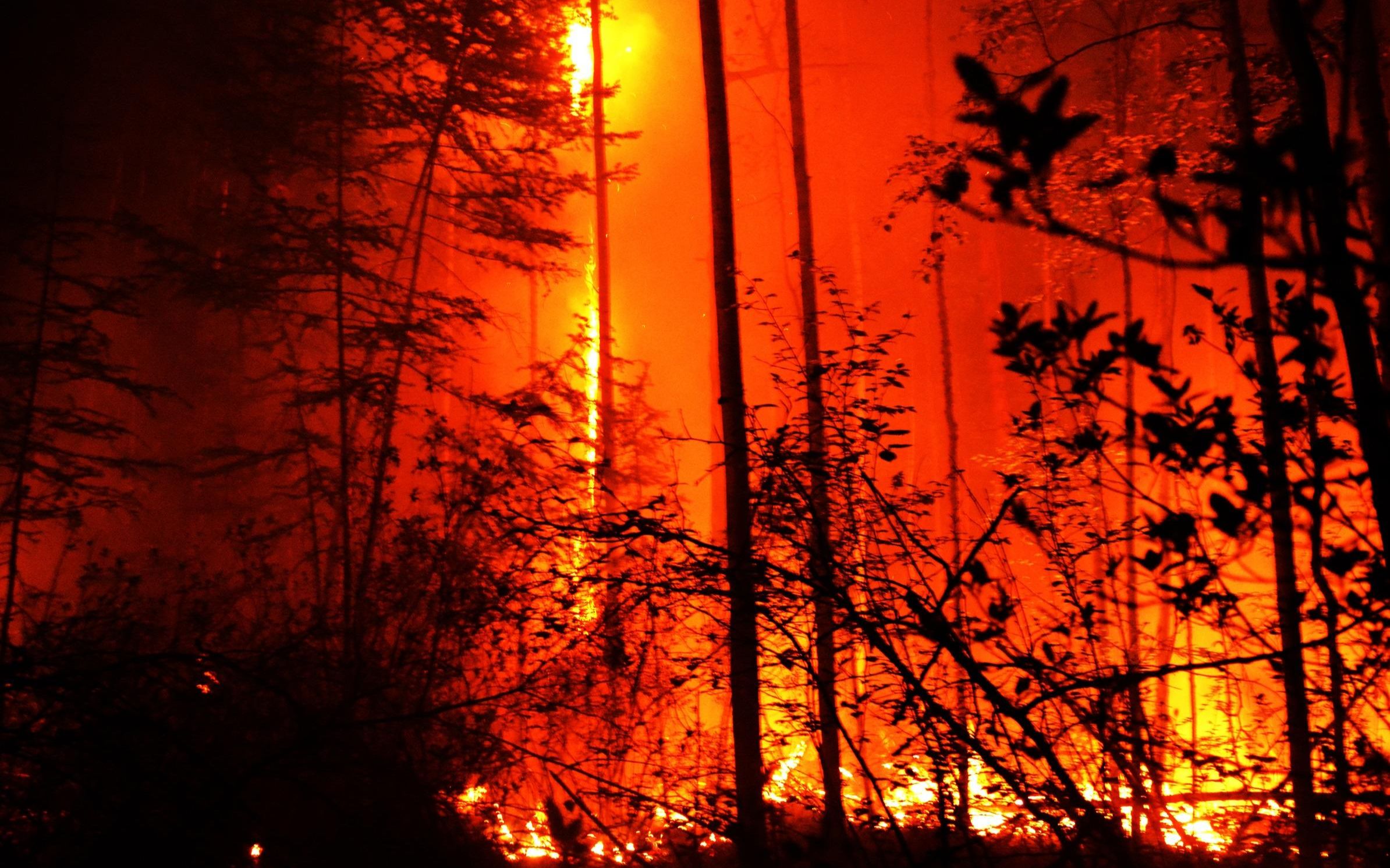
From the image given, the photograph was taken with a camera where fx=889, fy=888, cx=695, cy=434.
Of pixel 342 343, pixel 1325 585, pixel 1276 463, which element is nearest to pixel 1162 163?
pixel 1276 463

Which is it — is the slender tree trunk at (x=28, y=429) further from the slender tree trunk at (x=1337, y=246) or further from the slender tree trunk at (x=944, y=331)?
the slender tree trunk at (x=1337, y=246)

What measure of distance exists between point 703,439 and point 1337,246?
15.5 ft

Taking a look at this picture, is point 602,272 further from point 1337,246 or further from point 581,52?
point 1337,246

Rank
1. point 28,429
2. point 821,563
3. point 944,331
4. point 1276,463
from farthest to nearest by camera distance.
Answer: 1. point 944,331
2. point 28,429
3. point 821,563
4. point 1276,463

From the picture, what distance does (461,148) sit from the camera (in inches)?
299

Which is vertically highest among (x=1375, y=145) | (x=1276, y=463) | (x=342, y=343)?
(x=342, y=343)

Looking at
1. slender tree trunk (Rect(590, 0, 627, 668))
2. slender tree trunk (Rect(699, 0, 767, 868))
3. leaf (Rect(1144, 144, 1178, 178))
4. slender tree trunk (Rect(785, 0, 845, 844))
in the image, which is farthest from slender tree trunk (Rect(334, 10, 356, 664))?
leaf (Rect(1144, 144, 1178, 178))

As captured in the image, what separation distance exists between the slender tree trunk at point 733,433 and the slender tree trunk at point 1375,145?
2.15 m

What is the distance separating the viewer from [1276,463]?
2.33 m

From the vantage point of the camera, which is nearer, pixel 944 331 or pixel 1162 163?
pixel 1162 163

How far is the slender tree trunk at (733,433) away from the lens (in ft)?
14.1

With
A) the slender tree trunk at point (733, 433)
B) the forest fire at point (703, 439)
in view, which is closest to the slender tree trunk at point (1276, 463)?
the forest fire at point (703, 439)

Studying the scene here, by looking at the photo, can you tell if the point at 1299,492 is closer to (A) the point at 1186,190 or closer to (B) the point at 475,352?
(A) the point at 1186,190

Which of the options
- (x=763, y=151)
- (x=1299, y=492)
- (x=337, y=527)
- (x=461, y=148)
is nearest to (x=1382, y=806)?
(x=1299, y=492)
